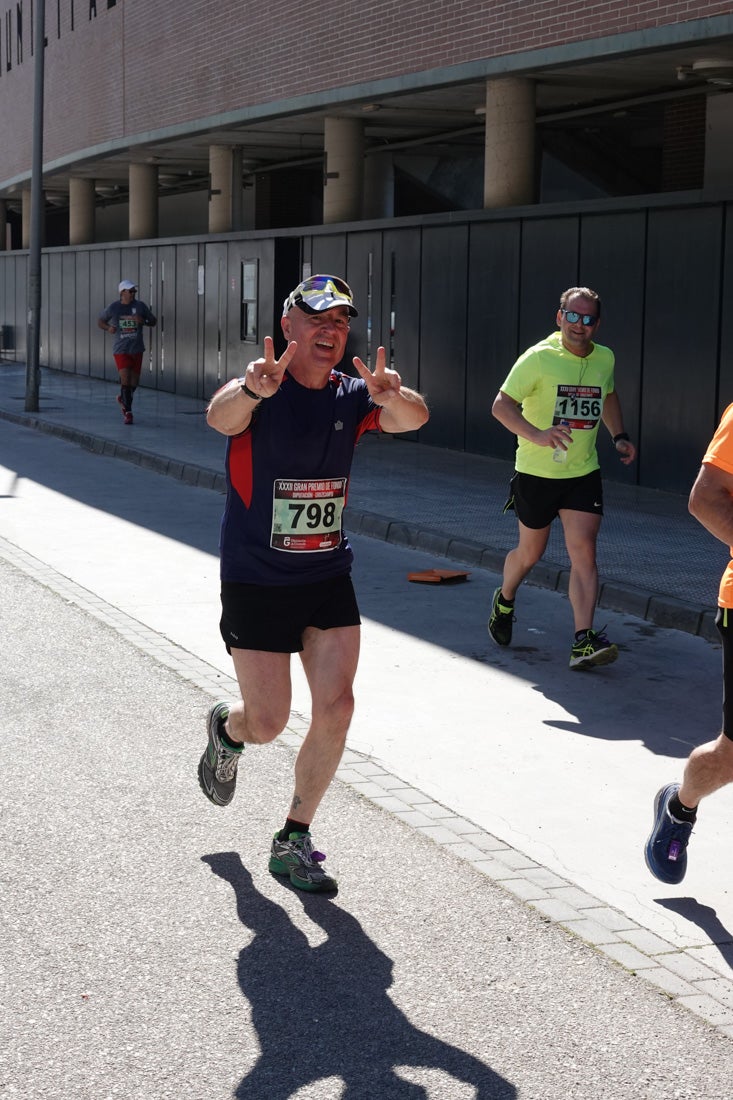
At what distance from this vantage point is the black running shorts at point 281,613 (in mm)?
5266

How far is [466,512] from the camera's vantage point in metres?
14.1

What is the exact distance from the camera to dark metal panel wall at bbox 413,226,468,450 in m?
19.4

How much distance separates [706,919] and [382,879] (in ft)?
3.44

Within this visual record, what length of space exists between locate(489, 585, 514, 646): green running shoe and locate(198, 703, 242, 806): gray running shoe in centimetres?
350

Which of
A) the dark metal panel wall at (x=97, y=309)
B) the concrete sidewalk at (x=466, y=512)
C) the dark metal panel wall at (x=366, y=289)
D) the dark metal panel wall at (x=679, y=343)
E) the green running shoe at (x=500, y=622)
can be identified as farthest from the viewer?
the dark metal panel wall at (x=97, y=309)

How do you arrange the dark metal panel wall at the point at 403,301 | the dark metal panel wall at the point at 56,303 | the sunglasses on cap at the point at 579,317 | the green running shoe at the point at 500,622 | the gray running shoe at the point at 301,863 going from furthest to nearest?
the dark metal panel wall at the point at 56,303 < the dark metal panel wall at the point at 403,301 < the green running shoe at the point at 500,622 < the sunglasses on cap at the point at 579,317 < the gray running shoe at the point at 301,863

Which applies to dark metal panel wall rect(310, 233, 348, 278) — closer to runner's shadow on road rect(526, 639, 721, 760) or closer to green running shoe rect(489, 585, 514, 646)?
green running shoe rect(489, 585, 514, 646)

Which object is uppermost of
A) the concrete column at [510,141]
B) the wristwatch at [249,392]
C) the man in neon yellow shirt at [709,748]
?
the concrete column at [510,141]

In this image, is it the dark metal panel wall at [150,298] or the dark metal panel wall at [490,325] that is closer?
the dark metal panel wall at [490,325]

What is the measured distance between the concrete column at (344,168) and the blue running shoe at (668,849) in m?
18.4

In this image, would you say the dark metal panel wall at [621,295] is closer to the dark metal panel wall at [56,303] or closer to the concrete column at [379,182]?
the concrete column at [379,182]

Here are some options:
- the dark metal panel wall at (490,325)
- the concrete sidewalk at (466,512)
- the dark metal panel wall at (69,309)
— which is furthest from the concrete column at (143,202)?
the dark metal panel wall at (490,325)

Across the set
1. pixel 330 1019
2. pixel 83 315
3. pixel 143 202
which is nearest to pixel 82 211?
pixel 83 315

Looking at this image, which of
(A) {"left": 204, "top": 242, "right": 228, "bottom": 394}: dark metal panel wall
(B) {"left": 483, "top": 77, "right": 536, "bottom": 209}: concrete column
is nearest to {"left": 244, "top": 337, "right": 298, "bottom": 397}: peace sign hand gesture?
(B) {"left": 483, "top": 77, "right": 536, "bottom": 209}: concrete column
